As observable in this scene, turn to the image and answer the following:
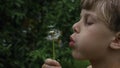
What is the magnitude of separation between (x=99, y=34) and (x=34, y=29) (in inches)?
103

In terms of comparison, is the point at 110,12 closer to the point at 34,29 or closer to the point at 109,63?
the point at 109,63

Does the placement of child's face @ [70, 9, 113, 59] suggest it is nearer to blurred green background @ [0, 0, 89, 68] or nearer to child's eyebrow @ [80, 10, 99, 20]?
child's eyebrow @ [80, 10, 99, 20]

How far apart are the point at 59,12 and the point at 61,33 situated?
18 cm

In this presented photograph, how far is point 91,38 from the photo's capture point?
67.7 inches

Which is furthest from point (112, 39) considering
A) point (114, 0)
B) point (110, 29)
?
point (114, 0)

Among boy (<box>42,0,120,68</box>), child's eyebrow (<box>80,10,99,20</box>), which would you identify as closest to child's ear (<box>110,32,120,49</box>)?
boy (<box>42,0,120,68</box>)

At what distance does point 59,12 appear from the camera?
12.3 feet

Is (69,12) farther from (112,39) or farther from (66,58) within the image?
(112,39)

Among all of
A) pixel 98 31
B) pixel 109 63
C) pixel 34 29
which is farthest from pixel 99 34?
pixel 34 29

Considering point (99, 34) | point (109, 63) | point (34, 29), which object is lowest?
point (34, 29)

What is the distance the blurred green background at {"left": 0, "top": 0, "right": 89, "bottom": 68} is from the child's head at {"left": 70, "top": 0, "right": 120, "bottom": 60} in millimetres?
1870

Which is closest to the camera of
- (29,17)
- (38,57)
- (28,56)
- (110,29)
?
(110,29)

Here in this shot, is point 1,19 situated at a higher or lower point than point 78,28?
lower

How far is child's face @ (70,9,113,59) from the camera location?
171cm
